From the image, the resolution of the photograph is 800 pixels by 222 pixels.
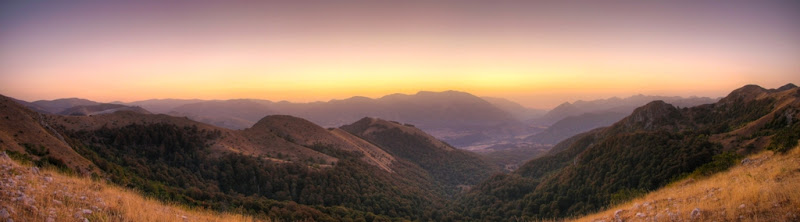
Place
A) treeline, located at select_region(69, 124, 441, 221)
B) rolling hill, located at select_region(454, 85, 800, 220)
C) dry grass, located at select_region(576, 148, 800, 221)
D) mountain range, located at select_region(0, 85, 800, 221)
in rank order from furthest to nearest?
treeline, located at select_region(69, 124, 441, 221), rolling hill, located at select_region(454, 85, 800, 220), mountain range, located at select_region(0, 85, 800, 221), dry grass, located at select_region(576, 148, 800, 221)

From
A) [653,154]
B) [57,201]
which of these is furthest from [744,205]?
[653,154]

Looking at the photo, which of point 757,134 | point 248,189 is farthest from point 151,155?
point 757,134

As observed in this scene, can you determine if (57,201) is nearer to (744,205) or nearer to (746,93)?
(744,205)

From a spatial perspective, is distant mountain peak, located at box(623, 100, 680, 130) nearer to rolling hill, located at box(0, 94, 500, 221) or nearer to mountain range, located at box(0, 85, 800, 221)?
mountain range, located at box(0, 85, 800, 221)

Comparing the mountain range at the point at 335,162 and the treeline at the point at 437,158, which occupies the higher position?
the mountain range at the point at 335,162

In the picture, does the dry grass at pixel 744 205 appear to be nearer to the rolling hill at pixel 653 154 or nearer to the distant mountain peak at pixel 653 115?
the rolling hill at pixel 653 154

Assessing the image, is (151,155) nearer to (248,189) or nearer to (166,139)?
(166,139)

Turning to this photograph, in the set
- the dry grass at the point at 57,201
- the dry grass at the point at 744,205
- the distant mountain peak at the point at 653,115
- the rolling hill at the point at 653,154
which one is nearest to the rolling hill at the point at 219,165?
the dry grass at the point at 57,201

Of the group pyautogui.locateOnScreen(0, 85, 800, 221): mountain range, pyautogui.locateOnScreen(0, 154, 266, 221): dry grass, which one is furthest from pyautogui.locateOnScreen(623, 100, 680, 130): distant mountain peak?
pyautogui.locateOnScreen(0, 154, 266, 221): dry grass

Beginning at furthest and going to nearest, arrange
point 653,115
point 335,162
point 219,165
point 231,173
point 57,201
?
point 653,115 < point 335,162 < point 219,165 < point 231,173 < point 57,201
